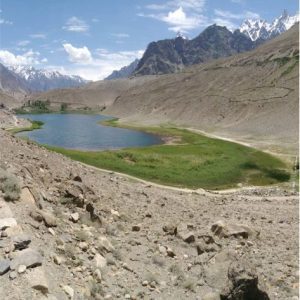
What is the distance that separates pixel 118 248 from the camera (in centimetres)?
1880

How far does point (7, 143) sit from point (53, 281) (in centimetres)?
2029

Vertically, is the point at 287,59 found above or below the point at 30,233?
above

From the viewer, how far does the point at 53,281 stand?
43.6 ft

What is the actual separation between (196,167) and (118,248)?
4220cm

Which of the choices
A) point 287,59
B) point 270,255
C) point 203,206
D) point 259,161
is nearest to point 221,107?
point 287,59

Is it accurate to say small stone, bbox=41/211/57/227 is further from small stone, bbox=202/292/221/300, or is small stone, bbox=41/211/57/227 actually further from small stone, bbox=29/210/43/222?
small stone, bbox=202/292/221/300

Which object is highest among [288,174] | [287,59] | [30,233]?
[287,59]

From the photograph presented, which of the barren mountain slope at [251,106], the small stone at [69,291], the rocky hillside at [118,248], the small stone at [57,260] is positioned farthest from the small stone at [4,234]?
the barren mountain slope at [251,106]

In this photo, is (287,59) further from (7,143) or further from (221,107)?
(7,143)

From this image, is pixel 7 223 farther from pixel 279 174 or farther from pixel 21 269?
pixel 279 174

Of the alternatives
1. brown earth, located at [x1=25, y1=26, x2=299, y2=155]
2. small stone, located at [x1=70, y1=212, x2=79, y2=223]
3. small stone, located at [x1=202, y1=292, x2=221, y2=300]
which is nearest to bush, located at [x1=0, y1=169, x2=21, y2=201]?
small stone, located at [x1=70, y1=212, x2=79, y2=223]

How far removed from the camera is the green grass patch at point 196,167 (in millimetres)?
53406

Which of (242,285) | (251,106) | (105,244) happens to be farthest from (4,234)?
(251,106)

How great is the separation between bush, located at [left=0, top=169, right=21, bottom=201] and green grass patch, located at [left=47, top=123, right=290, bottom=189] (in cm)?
3269
